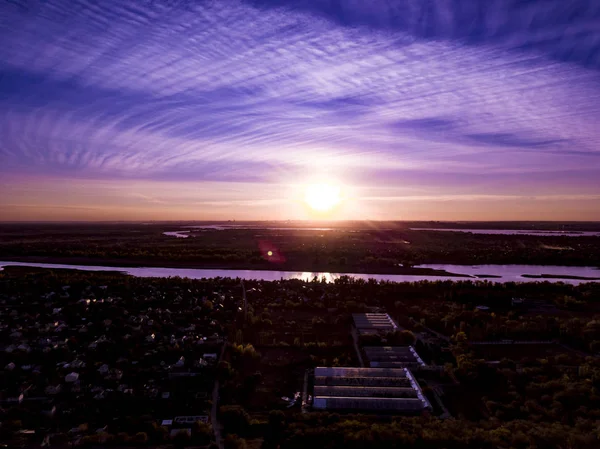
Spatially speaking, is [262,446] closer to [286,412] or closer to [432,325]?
[286,412]

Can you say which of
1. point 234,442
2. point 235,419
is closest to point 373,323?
point 235,419

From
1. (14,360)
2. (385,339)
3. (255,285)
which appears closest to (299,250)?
(255,285)

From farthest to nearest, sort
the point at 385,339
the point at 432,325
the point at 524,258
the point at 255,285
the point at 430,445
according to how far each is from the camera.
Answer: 1. the point at 524,258
2. the point at 255,285
3. the point at 432,325
4. the point at 385,339
5. the point at 430,445

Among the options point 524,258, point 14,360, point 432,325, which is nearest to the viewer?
point 14,360

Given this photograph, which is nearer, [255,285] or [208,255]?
[255,285]

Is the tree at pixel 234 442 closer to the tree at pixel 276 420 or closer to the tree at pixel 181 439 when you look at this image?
the tree at pixel 181 439

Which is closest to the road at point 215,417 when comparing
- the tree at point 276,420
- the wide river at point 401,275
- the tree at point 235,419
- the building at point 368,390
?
the tree at point 235,419

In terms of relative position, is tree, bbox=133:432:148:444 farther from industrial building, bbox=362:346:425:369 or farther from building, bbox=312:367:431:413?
industrial building, bbox=362:346:425:369

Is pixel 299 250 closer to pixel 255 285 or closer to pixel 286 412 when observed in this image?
pixel 255 285
